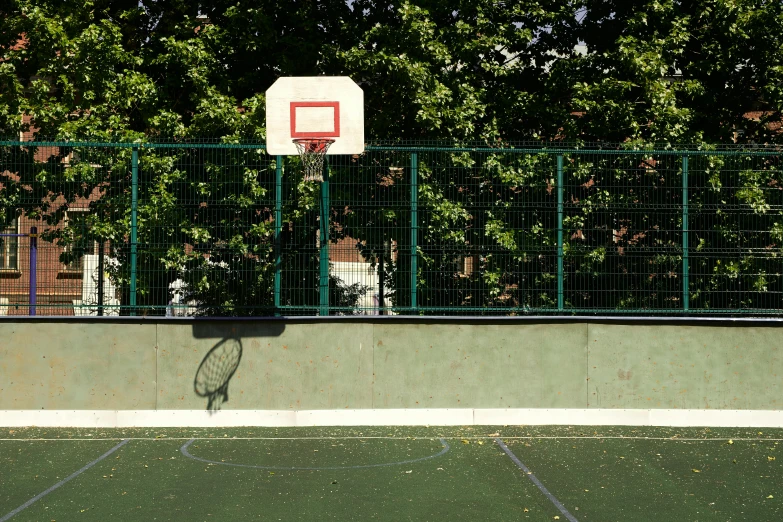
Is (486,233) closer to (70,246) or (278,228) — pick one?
(278,228)

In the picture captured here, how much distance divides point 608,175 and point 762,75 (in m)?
6.81

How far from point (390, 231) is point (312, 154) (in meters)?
1.41

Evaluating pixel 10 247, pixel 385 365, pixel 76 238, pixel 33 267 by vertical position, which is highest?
pixel 76 238

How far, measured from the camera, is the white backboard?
39.6ft

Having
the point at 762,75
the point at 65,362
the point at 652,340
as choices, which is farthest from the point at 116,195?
the point at 762,75

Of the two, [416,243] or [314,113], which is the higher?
[314,113]

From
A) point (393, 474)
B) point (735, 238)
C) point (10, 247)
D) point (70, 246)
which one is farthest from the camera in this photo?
point (735, 238)

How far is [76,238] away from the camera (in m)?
11.9

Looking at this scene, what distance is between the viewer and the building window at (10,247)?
1191 cm

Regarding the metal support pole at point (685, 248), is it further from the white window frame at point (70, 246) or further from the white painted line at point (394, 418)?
the white window frame at point (70, 246)

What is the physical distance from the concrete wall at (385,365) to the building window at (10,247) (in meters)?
0.86

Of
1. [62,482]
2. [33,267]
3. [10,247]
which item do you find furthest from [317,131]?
[62,482]

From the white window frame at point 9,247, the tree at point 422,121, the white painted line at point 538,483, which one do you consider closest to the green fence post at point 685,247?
the tree at point 422,121

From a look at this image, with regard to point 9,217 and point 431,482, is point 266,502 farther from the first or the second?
point 9,217
